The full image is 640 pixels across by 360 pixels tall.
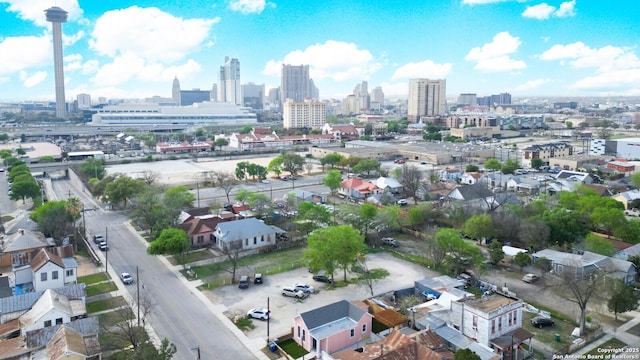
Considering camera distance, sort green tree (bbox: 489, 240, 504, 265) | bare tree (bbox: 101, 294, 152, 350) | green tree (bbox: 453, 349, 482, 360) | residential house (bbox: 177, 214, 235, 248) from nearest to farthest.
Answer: green tree (bbox: 453, 349, 482, 360) → bare tree (bbox: 101, 294, 152, 350) → green tree (bbox: 489, 240, 504, 265) → residential house (bbox: 177, 214, 235, 248)

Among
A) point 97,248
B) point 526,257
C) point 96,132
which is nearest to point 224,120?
point 96,132

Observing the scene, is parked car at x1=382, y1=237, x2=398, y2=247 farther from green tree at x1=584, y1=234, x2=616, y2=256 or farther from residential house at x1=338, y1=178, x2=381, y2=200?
residential house at x1=338, y1=178, x2=381, y2=200

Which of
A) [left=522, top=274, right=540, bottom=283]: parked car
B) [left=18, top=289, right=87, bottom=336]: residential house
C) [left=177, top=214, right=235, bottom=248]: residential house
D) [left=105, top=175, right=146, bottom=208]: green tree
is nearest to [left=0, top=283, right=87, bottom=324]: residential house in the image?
[left=18, top=289, right=87, bottom=336]: residential house

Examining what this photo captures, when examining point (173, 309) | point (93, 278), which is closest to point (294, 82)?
point (93, 278)

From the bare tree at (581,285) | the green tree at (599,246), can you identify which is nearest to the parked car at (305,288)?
the bare tree at (581,285)

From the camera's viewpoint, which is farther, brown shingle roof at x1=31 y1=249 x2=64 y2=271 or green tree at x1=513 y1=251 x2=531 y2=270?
green tree at x1=513 y1=251 x2=531 y2=270

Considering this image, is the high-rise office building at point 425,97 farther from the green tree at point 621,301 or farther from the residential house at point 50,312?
the residential house at point 50,312

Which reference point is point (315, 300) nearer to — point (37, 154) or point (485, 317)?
point (485, 317)
